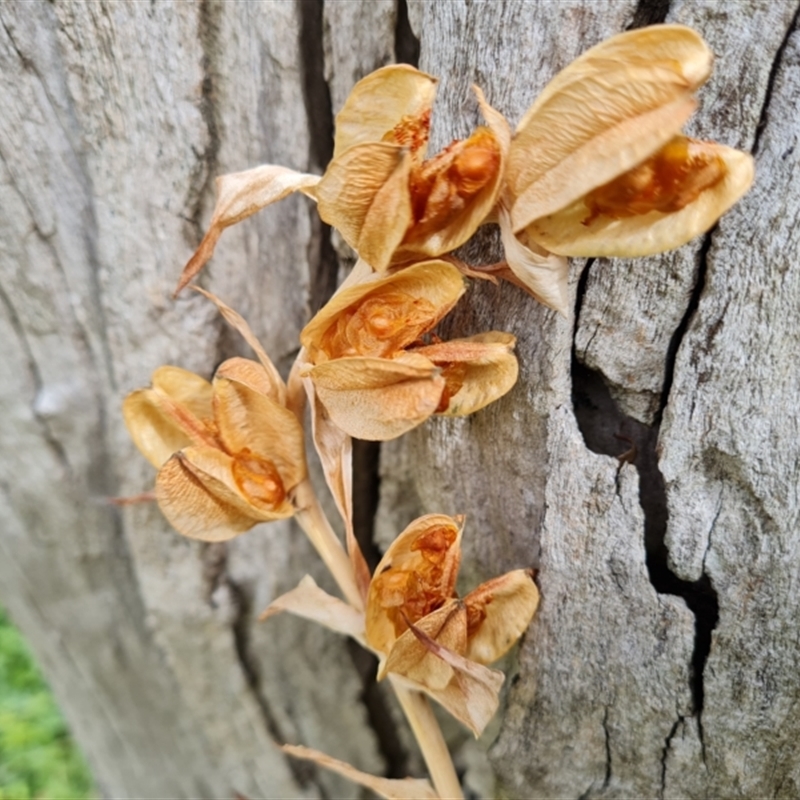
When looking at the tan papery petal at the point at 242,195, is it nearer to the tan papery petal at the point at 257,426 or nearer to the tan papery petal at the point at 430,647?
the tan papery petal at the point at 257,426

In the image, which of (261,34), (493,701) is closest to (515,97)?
(261,34)

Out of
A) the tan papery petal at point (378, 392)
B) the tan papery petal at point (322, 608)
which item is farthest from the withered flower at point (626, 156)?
the tan papery petal at point (322, 608)

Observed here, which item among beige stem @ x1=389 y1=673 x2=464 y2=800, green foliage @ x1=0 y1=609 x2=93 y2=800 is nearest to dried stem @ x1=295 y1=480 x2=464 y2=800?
beige stem @ x1=389 y1=673 x2=464 y2=800

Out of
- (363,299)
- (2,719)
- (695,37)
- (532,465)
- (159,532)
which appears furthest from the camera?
(2,719)

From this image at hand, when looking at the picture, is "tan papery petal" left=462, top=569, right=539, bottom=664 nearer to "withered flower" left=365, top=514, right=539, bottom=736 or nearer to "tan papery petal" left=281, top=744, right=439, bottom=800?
"withered flower" left=365, top=514, right=539, bottom=736

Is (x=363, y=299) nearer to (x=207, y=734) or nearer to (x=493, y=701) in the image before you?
(x=493, y=701)
